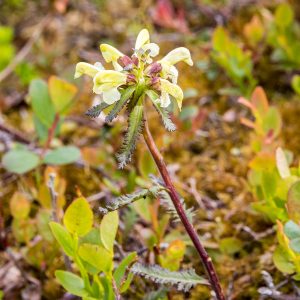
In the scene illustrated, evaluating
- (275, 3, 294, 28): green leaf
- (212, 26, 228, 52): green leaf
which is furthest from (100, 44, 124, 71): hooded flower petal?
(275, 3, 294, 28): green leaf

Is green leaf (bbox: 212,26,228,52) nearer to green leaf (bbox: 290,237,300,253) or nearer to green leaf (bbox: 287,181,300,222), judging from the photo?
green leaf (bbox: 287,181,300,222)

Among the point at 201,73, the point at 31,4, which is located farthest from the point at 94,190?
the point at 31,4

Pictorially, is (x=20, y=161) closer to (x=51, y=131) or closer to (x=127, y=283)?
(x=51, y=131)

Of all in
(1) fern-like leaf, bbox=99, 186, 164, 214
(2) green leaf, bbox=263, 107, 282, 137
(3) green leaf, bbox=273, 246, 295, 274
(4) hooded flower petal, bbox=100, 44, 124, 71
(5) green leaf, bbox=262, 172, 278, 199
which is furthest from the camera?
(2) green leaf, bbox=263, 107, 282, 137

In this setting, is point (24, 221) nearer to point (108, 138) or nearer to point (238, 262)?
point (108, 138)

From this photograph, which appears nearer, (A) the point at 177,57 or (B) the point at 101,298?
(A) the point at 177,57
